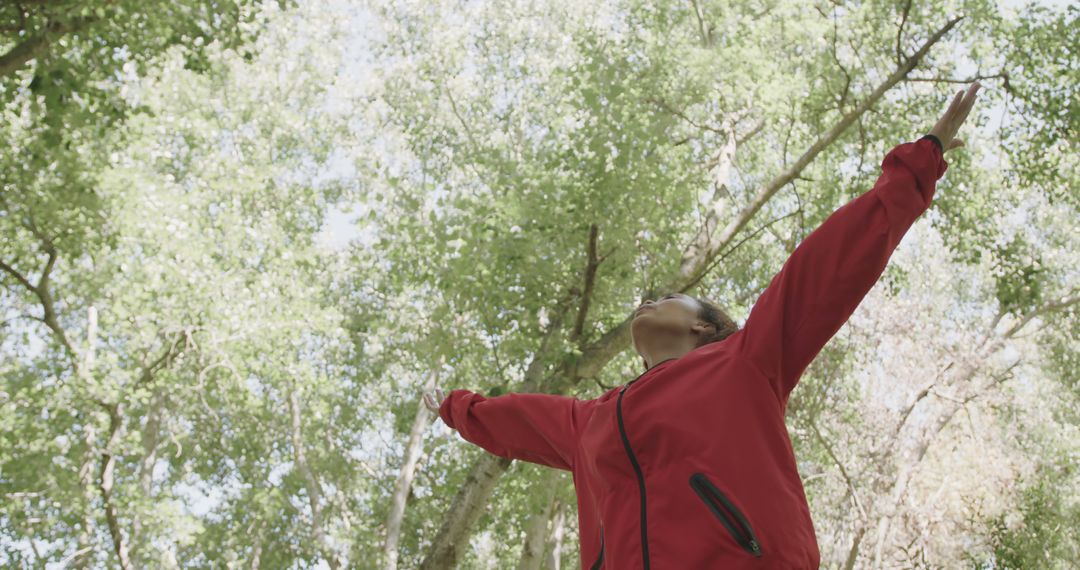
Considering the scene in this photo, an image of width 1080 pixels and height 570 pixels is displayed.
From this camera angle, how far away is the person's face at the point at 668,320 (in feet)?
9.57

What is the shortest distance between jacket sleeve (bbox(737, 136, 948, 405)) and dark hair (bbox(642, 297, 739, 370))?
48 centimetres

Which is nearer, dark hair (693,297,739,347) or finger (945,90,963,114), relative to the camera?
finger (945,90,963,114)

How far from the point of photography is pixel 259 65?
1894cm

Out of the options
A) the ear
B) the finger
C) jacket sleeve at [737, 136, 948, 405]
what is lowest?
jacket sleeve at [737, 136, 948, 405]

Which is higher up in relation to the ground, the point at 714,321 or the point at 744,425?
the point at 714,321

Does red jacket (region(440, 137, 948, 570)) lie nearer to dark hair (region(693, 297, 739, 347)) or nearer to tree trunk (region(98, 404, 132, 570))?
dark hair (region(693, 297, 739, 347))

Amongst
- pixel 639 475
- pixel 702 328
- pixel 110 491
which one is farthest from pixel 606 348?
pixel 110 491

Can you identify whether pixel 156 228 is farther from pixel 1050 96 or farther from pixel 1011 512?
pixel 1011 512

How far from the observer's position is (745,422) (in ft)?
7.86

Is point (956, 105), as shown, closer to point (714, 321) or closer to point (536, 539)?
point (714, 321)

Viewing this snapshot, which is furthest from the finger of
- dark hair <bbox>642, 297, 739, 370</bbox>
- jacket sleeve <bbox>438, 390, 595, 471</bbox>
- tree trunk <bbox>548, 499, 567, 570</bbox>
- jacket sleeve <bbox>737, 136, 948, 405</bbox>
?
tree trunk <bbox>548, 499, 567, 570</bbox>

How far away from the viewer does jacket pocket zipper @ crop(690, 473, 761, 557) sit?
86.8 inches

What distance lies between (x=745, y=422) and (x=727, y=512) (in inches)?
Answer: 9.9

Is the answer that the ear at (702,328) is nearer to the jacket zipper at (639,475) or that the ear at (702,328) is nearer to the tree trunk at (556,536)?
the jacket zipper at (639,475)
